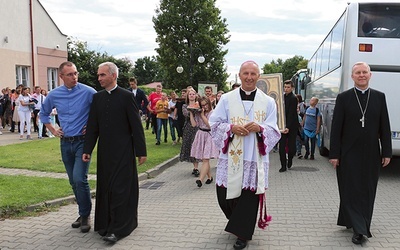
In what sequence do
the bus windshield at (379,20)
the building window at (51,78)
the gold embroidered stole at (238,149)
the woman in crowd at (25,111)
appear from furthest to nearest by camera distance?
the building window at (51,78) < the woman in crowd at (25,111) < the bus windshield at (379,20) < the gold embroidered stole at (238,149)

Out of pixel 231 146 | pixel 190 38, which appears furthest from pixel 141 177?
pixel 190 38

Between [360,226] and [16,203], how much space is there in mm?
4880

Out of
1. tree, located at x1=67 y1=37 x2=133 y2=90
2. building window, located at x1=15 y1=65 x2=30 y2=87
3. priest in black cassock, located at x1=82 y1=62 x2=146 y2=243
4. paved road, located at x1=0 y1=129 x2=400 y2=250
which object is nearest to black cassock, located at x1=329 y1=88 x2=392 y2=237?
paved road, located at x1=0 y1=129 x2=400 y2=250

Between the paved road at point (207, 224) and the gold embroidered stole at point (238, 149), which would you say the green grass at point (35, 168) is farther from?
Answer: the gold embroidered stole at point (238, 149)

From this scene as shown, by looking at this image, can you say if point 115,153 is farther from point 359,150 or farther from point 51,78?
point 51,78

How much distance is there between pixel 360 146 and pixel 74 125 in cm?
362

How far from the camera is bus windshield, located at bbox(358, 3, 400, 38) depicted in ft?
28.8

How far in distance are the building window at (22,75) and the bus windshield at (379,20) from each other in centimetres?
1921

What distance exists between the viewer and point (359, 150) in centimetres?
488

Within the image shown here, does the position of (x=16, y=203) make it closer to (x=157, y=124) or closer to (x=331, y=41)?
(x=157, y=124)

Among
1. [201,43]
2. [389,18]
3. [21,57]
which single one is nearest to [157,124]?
[389,18]

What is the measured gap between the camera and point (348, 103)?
16.4ft

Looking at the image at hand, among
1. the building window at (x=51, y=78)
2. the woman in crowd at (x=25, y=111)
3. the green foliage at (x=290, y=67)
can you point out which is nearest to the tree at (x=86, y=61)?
the building window at (x=51, y=78)

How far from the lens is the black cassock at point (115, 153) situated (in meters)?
4.87
